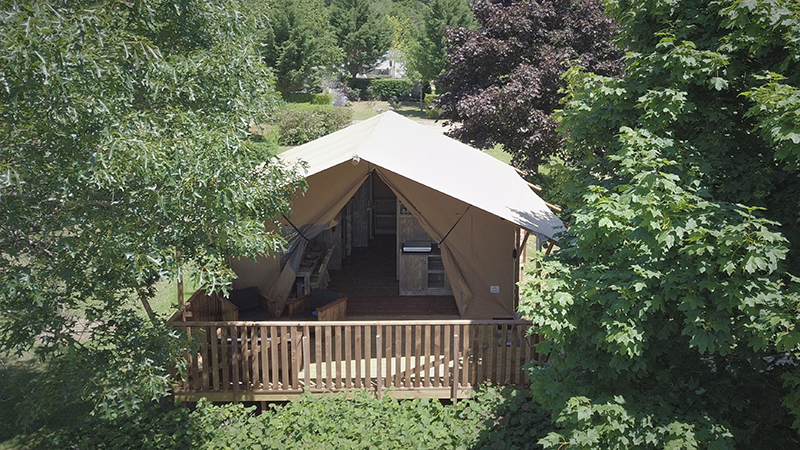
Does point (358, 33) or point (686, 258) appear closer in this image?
point (686, 258)

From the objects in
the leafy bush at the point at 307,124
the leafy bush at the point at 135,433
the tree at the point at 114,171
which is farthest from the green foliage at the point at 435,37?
the tree at the point at 114,171

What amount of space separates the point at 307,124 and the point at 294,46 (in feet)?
21.7

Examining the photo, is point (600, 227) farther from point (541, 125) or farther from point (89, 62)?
point (541, 125)

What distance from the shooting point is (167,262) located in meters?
4.26

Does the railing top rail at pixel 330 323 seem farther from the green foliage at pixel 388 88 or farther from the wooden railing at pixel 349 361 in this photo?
the green foliage at pixel 388 88

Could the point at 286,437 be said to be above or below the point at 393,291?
below

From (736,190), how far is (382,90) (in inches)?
1622

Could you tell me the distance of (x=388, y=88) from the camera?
4447 cm

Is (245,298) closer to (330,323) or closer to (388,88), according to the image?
(330,323)

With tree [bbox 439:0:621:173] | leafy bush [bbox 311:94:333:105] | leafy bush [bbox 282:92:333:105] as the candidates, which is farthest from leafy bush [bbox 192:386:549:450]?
leafy bush [bbox 282:92:333:105]

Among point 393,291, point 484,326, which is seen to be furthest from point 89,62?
point 393,291

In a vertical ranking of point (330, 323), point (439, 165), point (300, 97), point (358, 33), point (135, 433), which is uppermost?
point (358, 33)

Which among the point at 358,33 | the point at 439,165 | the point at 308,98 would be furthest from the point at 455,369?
the point at 358,33

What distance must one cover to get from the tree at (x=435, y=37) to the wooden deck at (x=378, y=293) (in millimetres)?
27108
